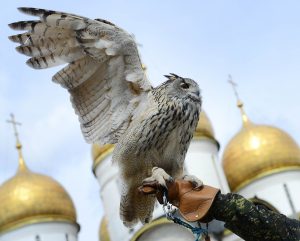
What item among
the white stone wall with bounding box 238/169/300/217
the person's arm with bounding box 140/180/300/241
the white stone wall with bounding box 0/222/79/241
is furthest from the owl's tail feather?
the white stone wall with bounding box 0/222/79/241

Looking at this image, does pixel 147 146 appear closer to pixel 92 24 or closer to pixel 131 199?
pixel 131 199

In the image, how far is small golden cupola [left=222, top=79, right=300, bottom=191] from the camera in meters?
23.9

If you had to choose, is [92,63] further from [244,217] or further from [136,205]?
[244,217]

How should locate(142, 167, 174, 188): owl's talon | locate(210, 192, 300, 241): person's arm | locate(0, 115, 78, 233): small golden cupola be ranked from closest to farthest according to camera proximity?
locate(210, 192, 300, 241): person's arm → locate(142, 167, 174, 188): owl's talon → locate(0, 115, 78, 233): small golden cupola

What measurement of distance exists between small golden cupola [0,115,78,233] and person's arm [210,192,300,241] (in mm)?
20809

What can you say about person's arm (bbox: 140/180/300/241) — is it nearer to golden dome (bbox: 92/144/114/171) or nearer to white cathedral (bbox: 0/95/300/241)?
white cathedral (bbox: 0/95/300/241)

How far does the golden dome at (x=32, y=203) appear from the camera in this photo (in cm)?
2386

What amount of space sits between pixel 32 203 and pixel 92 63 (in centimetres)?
1867

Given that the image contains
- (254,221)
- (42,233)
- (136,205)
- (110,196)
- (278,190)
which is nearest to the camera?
(254,221)

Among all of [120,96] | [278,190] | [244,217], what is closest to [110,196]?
[278,190]

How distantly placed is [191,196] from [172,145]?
1477 millimetres

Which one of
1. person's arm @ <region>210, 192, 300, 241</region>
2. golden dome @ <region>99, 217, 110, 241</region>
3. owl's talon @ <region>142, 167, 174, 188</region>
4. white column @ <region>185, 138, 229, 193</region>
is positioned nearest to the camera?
person's arm @ <region>210, 192, 300, 241</region>

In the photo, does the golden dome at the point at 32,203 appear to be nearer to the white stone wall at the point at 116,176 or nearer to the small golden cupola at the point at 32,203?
the small golden cupola at the point at 32,203

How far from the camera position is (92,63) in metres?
5.55
